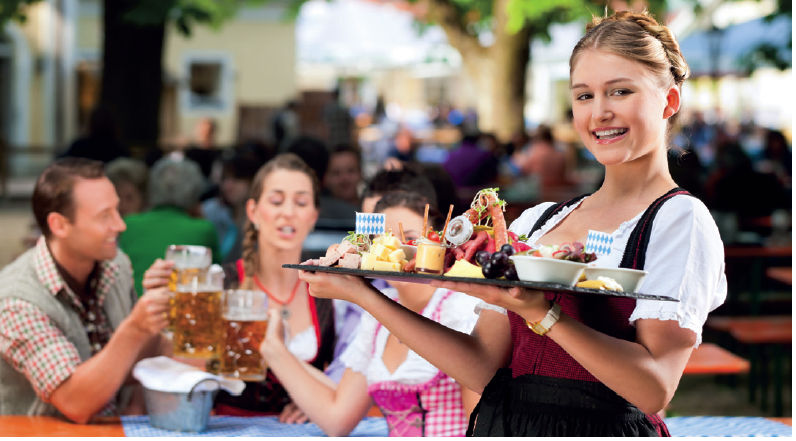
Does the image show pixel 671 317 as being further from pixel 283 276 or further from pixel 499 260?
pixel 283 276

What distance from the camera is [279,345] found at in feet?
8.93

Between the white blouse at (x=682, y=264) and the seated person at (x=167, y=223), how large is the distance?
290cm

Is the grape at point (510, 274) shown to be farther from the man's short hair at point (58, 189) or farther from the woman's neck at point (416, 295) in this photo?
the man's short hair at point (58, 189)

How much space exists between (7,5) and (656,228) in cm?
696

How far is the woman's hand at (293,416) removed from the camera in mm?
2963

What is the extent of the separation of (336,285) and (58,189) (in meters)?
1.73

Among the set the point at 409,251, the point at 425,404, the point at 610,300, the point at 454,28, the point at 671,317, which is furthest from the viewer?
the point at 454,28

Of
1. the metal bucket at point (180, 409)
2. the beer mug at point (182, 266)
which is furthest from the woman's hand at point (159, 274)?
the metal bucket at point (180, 409)

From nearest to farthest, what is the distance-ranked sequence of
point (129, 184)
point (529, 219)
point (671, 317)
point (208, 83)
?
point (671, 317) → point (529, 219) → point (129, 184) → point (208, 83)

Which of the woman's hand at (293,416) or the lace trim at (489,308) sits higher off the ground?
the lace trim at (489,308)

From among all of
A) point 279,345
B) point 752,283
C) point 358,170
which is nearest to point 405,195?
point 279,345

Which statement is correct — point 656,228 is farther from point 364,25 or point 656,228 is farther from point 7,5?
point 364,25

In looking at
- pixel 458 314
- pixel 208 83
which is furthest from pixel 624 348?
pixel 208 83

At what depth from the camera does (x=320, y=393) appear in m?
2.71
